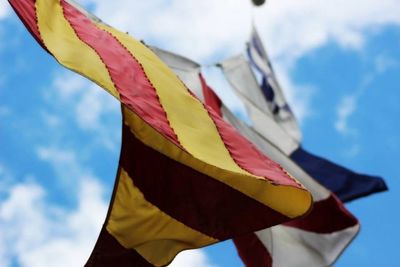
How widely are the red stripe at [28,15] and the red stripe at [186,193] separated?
39.4 inches

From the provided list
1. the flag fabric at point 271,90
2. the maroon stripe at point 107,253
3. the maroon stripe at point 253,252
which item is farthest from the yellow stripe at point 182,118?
the flag fabric at point 271,90

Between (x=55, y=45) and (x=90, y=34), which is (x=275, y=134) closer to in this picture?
(x=90, y=34)

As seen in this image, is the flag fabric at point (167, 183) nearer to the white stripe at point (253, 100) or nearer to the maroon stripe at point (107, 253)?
the maroon stripe at point (107, 253)

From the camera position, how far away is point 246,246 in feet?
23.6

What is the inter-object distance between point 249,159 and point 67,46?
1.52m

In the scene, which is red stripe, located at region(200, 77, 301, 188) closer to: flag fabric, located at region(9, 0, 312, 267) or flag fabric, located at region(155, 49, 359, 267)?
flag fabric, located at region(9, 0, 312, 267)

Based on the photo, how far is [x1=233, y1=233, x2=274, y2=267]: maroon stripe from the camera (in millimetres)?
7090

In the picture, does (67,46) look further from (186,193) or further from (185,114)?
(186,193)

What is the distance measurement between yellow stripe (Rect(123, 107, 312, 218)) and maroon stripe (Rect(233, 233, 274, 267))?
6.51 ft

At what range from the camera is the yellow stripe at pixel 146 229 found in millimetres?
5102

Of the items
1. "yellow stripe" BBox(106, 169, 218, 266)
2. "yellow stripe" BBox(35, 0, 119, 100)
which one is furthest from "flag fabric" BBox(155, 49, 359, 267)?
"yellow stripe" BBox(35, 0, 119, 100)

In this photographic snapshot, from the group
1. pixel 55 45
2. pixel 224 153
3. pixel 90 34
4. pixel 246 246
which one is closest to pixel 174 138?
pixel 224 153

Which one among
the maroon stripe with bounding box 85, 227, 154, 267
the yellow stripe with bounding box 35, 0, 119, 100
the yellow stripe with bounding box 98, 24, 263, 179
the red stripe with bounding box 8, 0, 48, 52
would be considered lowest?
the maroon stripe with bounding box 85, 227, 154, 267

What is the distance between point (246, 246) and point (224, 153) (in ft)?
8.12
